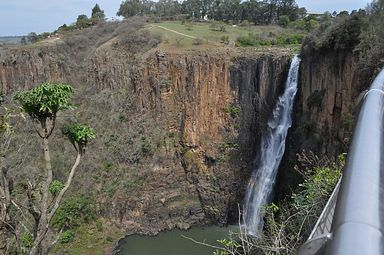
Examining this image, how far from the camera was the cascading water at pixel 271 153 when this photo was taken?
70.2ft

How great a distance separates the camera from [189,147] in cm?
2373

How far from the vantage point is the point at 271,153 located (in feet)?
72.4

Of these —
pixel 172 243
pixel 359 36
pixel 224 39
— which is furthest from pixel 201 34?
pixel 359 36

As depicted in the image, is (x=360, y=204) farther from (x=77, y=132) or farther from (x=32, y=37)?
(x=32, y=37)

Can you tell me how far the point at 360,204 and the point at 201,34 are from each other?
31200 millimetres

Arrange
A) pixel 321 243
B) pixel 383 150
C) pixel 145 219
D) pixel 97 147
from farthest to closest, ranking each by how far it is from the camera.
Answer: pixel 97 147
pixel 145 219
pixel 383 150
pixel 321 243

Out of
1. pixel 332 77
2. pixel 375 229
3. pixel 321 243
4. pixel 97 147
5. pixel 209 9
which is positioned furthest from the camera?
pixel 209 9

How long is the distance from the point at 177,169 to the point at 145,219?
349 centimetres

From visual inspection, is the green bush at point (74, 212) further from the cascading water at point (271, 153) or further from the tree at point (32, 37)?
the tree at point (32, 37)

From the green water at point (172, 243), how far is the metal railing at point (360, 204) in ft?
62.9

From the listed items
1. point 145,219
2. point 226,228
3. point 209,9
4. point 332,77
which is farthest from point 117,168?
point 209,9

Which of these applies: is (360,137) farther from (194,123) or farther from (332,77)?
(194,123)

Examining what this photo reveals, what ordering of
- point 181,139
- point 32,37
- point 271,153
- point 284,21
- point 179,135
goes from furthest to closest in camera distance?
1. point 284,21
2. point 32,37
3. point 179,135
4. point 181,139
5. point 271,153

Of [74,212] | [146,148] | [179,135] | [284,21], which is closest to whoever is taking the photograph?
[74,212]
